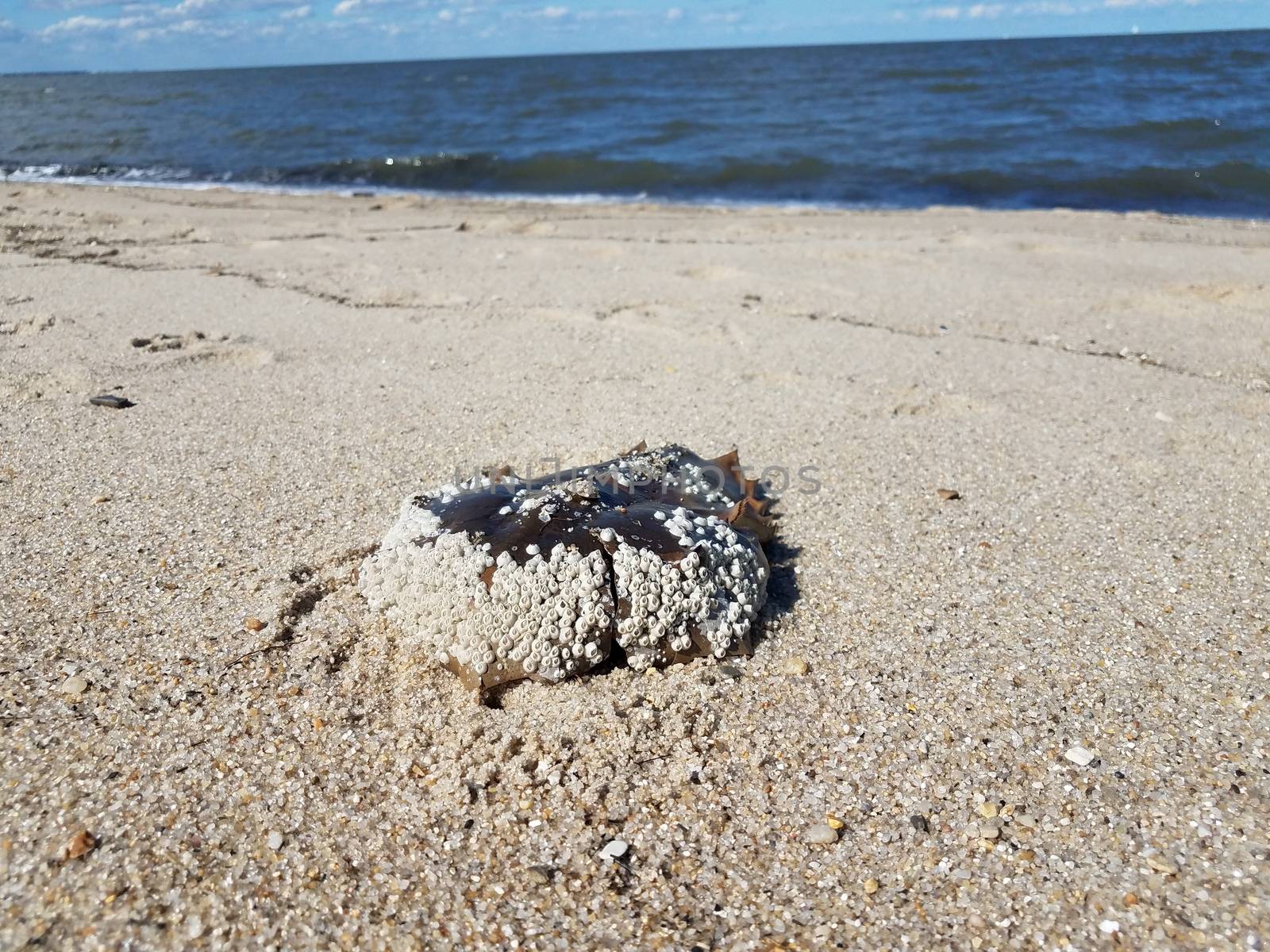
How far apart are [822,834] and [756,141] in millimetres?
14780

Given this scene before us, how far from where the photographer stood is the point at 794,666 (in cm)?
221

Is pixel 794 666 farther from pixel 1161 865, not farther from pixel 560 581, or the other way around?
pixel 1161 865

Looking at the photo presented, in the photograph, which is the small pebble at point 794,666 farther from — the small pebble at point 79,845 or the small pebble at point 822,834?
the small pebble at point 79,845

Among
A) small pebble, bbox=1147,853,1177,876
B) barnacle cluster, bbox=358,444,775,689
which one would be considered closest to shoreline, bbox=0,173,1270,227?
barnacle cluster, bbox=358,444,775,689

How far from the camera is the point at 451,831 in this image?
1.72m

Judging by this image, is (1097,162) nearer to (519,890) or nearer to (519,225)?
(519,225)

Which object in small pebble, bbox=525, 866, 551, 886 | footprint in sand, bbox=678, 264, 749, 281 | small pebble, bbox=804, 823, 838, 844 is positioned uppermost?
footprint in sand, bbox=678, 264, 749, 281

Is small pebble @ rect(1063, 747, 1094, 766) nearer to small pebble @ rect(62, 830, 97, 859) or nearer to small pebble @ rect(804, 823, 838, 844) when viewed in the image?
small pebble @ rect(804, 823, 838, 844)

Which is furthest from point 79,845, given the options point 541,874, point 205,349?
point 205,349

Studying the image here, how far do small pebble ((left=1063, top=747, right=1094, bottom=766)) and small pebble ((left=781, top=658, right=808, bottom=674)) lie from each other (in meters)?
0.59

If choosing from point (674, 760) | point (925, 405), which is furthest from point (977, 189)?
point (674, 760)

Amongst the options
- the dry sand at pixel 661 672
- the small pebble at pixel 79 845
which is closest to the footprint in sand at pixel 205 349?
the dry sand at pixel 661 672

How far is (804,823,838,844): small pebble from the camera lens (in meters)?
1.73

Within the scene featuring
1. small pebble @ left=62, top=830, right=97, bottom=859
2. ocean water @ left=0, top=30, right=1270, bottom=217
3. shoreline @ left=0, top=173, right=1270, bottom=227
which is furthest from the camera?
ocean water @ left=0, top=30, right=1270, bottom=217
